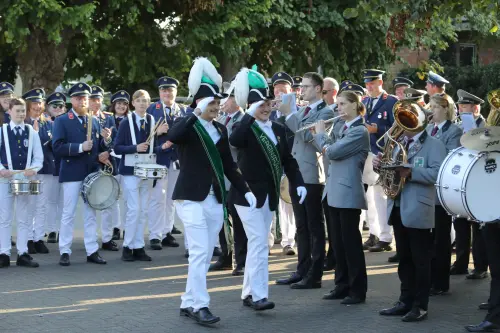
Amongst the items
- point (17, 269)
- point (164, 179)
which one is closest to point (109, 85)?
point (164, 179)

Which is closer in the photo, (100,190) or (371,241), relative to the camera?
(100,190)

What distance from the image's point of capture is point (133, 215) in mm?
12992

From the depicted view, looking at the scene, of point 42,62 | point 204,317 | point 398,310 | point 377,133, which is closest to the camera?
point 204,317

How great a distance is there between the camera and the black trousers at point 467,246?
11.6m

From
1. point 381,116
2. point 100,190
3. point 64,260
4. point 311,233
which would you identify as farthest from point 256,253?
point 381,116

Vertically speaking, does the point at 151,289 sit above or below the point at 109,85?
below

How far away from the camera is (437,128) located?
10.9m

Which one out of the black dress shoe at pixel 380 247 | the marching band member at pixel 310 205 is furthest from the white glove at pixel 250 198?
the black dress shoe at pixel 380 247

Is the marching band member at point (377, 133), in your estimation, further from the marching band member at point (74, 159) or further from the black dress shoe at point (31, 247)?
the black dress shoe at point (31, 247)

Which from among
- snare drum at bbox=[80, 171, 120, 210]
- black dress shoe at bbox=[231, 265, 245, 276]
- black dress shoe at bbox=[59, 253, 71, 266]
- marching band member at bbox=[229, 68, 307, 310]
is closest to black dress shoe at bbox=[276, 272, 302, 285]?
black dress shoe at bbox=[231, 265, 245, 276]

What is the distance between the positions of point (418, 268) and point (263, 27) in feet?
46.4

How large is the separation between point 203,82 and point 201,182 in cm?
92

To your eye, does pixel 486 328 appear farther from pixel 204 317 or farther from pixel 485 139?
pixel 204 317

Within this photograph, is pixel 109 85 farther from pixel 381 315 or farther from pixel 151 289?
pixel 381 315
